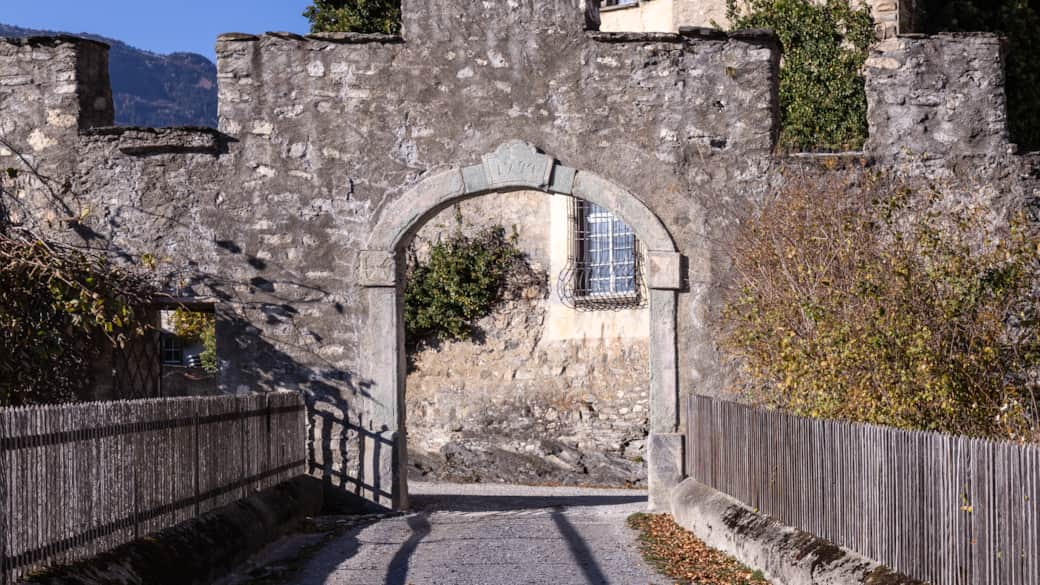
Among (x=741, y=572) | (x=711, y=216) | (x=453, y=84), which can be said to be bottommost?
(x=741, y=572)

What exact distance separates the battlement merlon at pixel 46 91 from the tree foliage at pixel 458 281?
28.3 feet

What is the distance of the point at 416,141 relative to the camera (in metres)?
12.9

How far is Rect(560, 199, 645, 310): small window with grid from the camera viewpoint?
21.3 m

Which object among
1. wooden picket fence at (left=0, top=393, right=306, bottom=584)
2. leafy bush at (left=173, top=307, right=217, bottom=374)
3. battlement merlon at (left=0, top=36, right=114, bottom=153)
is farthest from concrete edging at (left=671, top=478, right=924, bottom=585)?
leafy bush at (left=173, top=307, right=217, bottom=374)

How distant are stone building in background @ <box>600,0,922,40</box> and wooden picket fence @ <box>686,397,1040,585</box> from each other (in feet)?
39.6

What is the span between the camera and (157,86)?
16812 centimetres

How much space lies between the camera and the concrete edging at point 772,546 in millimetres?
7254

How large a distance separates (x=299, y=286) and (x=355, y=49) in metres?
2.19

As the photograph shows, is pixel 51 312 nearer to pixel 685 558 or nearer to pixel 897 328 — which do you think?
pixel 685 558

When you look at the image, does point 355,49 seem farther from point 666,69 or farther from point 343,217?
point 666,69

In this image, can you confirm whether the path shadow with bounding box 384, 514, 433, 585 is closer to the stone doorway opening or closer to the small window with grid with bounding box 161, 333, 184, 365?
the stone doorway opening

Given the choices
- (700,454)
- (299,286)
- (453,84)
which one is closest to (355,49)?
(453,84)

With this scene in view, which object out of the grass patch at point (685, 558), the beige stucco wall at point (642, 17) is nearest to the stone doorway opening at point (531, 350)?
the beige stucco wall at point (642, 17)

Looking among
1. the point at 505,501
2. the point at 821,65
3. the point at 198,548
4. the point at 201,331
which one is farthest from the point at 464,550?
the point at 201,331
